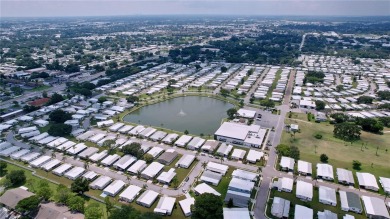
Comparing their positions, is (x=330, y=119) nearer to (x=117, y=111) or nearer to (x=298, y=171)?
(x=298, y=171)

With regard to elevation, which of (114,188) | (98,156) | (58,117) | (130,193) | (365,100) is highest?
(58,117)

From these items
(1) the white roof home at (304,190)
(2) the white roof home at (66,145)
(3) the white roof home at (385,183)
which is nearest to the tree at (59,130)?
(2) the white roof home at (66,145)

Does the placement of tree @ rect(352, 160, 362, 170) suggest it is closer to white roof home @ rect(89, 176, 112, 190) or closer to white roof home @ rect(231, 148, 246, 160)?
white roof home @ rect(231, 148, 246, 160)

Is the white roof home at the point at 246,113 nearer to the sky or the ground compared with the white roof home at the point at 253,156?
nearer to the sky

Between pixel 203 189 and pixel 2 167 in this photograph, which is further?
pixel 2 167

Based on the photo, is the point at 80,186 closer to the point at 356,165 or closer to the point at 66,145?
the point at 66,145

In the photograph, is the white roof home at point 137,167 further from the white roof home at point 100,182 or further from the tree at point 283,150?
the tree at point 283,150

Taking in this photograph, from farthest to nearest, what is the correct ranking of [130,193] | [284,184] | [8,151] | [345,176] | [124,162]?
1. [8,151]
2. [124,162]
3. [345,176]
4. [284,184]
5. [130,193]

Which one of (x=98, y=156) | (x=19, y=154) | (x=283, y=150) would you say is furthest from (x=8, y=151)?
(x=283, y=150)
